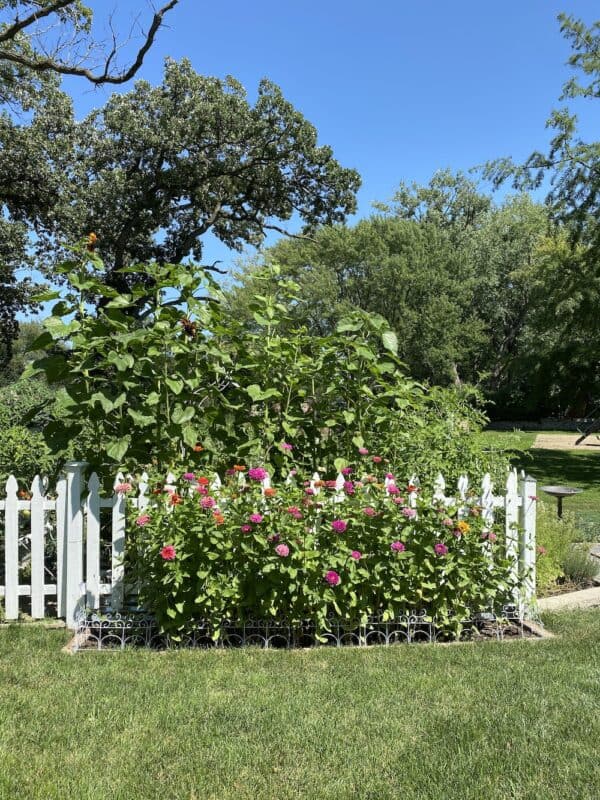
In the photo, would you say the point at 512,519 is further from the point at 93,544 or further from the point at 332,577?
the point at 93,544

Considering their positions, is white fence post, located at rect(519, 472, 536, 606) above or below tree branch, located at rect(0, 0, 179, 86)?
below

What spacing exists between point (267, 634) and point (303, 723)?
993 mm

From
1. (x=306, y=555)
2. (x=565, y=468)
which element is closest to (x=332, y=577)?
(x=306, y=555)

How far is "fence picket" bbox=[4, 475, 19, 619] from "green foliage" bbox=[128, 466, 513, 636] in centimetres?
83

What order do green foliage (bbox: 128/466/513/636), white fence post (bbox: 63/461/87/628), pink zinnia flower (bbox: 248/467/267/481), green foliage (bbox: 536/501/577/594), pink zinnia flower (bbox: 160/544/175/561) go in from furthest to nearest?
green foliage (bbox: 536/501/577/594), white fence post (bbox: 63/461/87/628), pink zinnia flower (bbox: 248/467/267/481), green foliage (bbox: 128/466/513/636), pink zinnia flower (bbox: 160/544/175/561)

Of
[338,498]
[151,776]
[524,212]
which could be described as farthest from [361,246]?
[151,776]

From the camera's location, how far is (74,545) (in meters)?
3.82

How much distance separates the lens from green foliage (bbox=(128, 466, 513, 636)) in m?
3.30

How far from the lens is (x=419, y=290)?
26688 mm

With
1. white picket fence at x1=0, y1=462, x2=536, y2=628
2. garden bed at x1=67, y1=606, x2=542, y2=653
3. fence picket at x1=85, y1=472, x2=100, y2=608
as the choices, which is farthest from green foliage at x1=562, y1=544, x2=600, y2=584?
fence picket at x1=85, y1=472, x2=100, y2=608

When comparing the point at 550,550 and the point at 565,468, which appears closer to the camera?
the point at 550,550

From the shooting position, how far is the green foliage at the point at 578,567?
16.8 ft

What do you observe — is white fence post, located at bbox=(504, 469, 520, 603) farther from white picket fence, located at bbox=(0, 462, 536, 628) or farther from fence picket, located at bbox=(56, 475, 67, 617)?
fence picket, located at bbox=(56, 475, 67, 617)

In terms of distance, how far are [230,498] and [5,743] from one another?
4.96 ft
